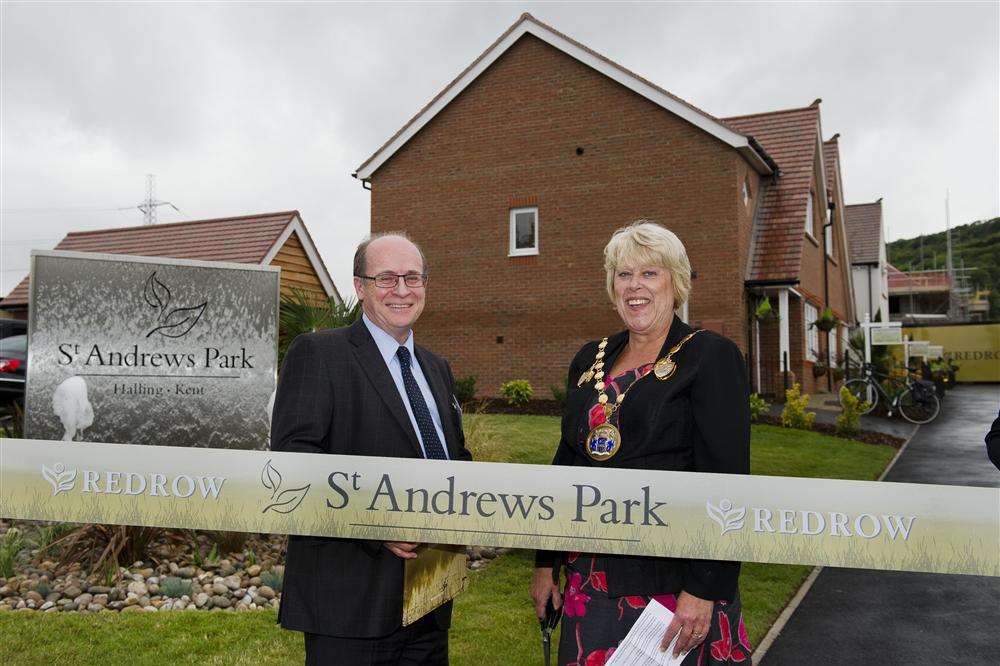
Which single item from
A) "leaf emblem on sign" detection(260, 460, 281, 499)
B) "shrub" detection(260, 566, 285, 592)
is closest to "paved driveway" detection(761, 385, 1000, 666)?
"shrub" detection(260, 566, 285, 592)

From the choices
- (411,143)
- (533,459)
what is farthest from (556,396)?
(411,143)

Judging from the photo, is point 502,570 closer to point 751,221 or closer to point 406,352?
point 406,352

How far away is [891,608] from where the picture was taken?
558 cm

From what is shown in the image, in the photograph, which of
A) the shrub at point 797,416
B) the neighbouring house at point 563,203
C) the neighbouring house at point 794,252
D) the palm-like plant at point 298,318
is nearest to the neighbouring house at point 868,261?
the neighbouring house at point 794,252

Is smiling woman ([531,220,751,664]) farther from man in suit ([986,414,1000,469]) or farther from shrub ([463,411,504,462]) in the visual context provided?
shrub ([463,411,504,462])

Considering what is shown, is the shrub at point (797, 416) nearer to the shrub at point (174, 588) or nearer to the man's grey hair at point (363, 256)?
the shrub at point (174, 588)

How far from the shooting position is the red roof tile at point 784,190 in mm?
17875

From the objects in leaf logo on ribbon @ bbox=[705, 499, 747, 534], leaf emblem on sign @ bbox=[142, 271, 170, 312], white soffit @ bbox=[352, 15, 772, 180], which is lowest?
leaf logo on ribbon @ bbox=[705, 499, 747, 534]

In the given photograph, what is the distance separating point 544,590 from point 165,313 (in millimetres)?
4762

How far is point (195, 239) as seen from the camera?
21906 millimetres

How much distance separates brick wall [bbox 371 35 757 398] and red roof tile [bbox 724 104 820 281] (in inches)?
30.1

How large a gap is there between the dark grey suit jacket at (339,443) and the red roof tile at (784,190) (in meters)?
16.2

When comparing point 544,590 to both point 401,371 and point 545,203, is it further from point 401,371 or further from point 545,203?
point 545,203

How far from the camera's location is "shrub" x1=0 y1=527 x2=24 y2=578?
18.4 ft
